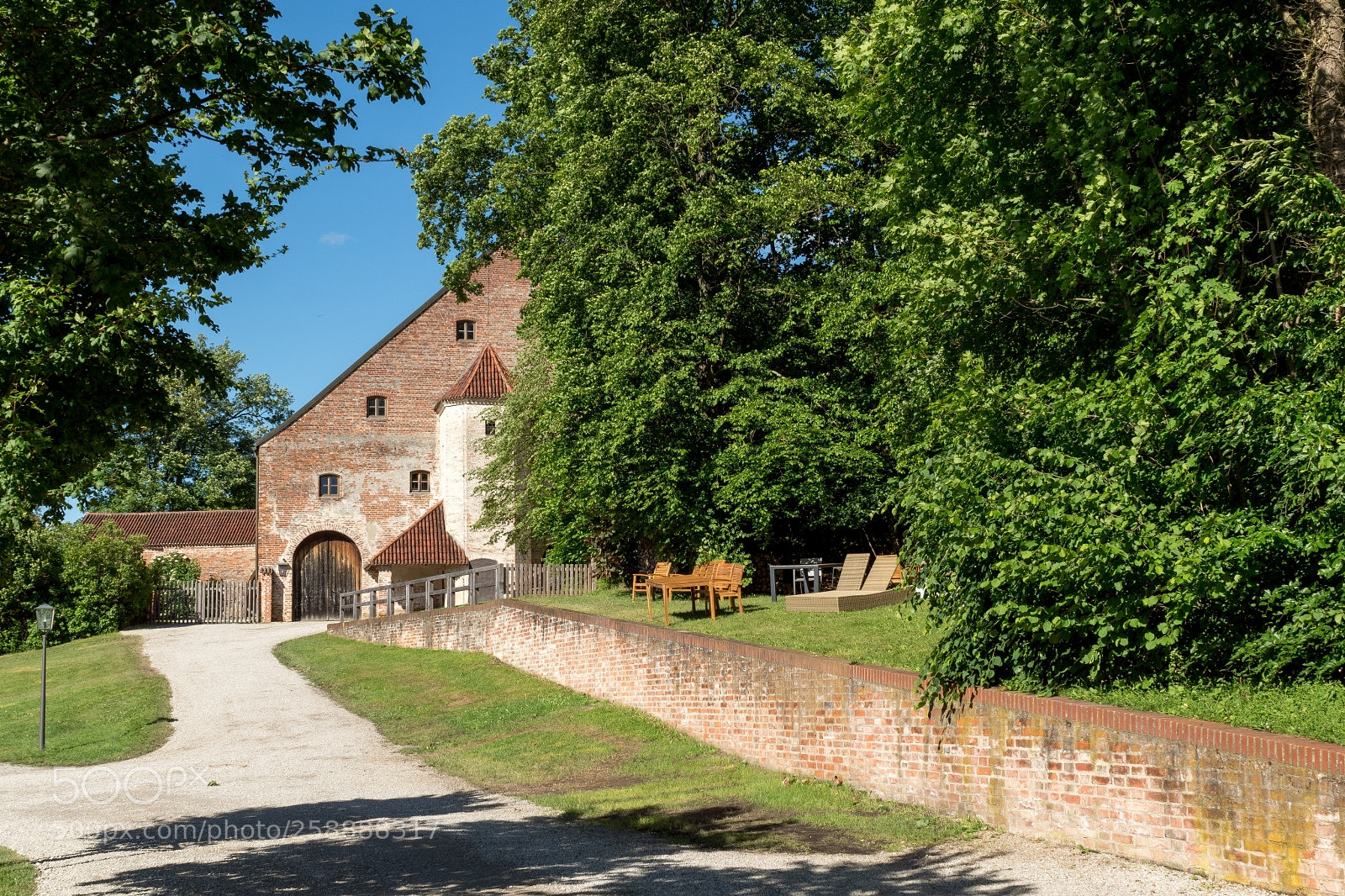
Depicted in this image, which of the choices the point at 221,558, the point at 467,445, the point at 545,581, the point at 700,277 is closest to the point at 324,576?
the point at 221,558

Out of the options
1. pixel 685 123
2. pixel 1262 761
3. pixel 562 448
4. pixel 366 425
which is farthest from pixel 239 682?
pixel 1262 761

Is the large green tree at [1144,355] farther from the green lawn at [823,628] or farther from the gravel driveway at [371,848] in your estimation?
the gravel driveway at [371,848]

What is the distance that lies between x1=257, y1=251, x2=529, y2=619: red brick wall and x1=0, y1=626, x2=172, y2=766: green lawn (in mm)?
9156

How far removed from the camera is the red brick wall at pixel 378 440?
131 ft

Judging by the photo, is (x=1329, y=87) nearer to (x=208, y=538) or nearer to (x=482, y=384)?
(x=482, y=384)

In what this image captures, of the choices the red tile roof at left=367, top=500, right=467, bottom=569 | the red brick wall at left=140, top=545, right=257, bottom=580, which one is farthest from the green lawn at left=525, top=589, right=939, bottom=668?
the red brick wall at left=140, top=545, right=257, bottom=580

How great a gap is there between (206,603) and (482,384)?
1246 cm

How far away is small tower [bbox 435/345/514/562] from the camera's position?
37250 mm

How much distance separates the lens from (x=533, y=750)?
49.7 ft

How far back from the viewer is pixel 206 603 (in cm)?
3888

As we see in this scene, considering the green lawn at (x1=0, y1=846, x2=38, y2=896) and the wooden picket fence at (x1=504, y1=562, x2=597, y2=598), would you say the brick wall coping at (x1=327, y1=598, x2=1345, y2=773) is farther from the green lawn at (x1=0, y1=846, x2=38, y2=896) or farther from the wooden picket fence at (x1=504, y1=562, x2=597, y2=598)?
the wooden picket fence at (x1=504, y1=562, x2=597, y2=598)

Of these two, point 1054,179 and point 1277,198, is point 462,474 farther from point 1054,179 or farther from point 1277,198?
point 1277,198

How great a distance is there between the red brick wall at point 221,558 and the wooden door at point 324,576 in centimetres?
459

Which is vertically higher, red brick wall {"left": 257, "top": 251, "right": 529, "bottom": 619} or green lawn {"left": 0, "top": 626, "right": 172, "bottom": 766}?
red brick wall {"left": 257, "top": 251, "right": 529, "bottom": 619}
